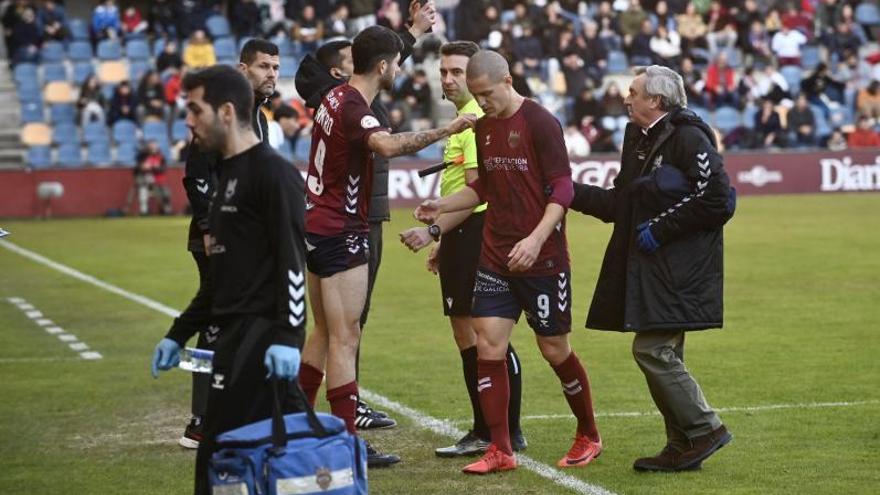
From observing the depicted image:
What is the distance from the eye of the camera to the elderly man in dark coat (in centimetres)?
858

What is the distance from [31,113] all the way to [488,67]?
1099 inches

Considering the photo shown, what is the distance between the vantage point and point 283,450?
239 inches

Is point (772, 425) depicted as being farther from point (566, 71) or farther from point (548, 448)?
point (566, 71)

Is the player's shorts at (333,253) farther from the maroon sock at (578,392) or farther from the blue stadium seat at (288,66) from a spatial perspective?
the blue stadium seat at (288,66)

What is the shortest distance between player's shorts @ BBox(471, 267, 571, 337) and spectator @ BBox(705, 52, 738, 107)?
30758mm

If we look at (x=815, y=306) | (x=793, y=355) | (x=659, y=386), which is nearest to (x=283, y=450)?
(x=659, y=386)

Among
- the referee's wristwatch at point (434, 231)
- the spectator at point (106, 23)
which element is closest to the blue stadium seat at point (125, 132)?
the spectator at point (106, 23)

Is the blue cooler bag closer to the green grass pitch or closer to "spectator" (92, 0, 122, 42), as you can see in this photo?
the green grass pitch

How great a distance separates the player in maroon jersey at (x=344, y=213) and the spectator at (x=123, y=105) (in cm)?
2602

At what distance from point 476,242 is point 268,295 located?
335cm

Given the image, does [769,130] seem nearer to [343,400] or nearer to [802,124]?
[802,124]

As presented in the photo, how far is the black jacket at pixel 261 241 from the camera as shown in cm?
636

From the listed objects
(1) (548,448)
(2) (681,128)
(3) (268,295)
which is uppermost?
(2) (681,128)

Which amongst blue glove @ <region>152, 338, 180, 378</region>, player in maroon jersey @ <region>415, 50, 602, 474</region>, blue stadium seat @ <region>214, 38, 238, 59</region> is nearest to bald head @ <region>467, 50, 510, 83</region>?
player in maroon jersey @ <region>415, 50, 602, 474</region>
